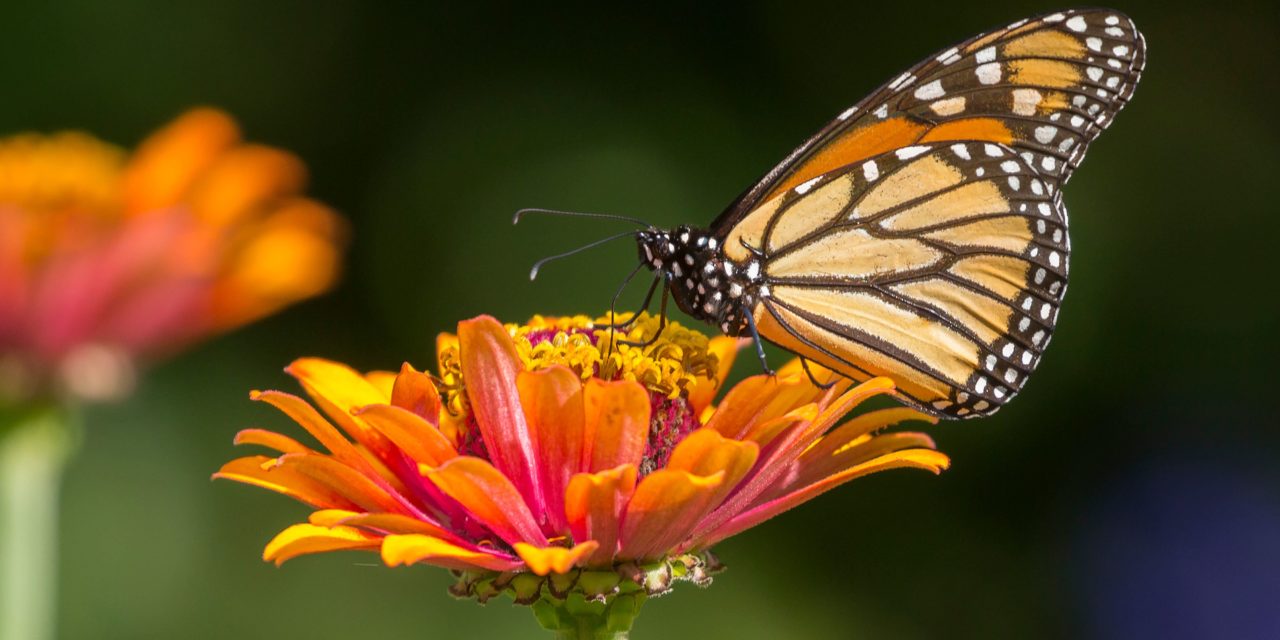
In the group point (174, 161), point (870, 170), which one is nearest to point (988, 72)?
point (870, 170)

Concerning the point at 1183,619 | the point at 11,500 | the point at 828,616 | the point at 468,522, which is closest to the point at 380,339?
the point at 828,616

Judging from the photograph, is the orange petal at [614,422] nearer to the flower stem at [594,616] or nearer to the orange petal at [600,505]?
the orange petal at [600,505]

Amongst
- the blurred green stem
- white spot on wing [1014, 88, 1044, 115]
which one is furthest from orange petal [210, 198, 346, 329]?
white spot on wing [1014, 88, 1044, 115]

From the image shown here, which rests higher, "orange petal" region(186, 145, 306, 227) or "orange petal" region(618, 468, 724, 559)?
"orange petal" region(186, 145, 306, 227)

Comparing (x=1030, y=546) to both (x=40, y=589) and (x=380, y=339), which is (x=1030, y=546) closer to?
(x=380, y=339)

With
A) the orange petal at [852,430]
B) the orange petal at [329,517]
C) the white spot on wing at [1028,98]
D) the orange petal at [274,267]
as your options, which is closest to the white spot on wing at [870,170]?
the white spot on wing at [1028,98]

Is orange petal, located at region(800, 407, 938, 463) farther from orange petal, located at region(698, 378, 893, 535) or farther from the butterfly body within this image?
the butterfly body
